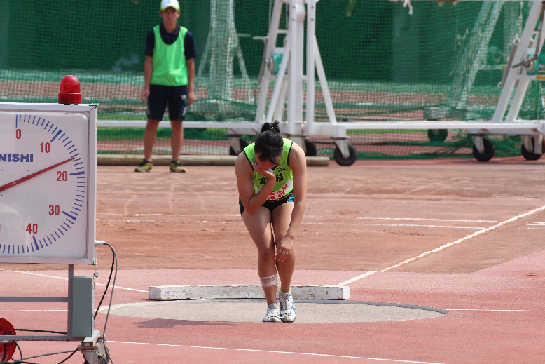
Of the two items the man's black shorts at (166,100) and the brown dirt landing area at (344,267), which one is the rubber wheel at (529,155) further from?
the man's black shorts at (166,100)

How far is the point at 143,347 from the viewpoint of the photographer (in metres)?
4.87

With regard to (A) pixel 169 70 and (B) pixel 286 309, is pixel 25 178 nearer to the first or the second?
(B) pixel 286 309

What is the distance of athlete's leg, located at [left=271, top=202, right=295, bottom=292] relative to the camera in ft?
19.7

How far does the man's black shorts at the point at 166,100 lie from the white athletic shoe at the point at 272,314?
8.11 meters

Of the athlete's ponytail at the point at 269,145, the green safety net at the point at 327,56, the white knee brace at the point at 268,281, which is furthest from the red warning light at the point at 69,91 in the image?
the green safety net at the point at 327,56

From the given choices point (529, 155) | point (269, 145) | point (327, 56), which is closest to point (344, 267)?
point (269, 145)

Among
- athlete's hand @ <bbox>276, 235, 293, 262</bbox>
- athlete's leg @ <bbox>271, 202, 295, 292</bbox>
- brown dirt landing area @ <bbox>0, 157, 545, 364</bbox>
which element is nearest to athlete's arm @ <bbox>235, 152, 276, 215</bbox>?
athlete's leg @ <bbox>271, 202, 295, 292</bbox>

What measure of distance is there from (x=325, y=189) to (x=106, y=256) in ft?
16.7

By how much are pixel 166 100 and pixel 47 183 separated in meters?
9.68

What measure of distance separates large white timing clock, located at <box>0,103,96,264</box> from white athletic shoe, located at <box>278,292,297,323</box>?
→ 1.77 m

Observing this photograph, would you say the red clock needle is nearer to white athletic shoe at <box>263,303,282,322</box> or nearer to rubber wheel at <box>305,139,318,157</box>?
white athletic shoe at <box>263,303,282,322</box>

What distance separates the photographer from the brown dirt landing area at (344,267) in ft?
16.1

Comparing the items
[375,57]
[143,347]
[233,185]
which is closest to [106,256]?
[143,347]

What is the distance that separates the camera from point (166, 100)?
1389 cm
